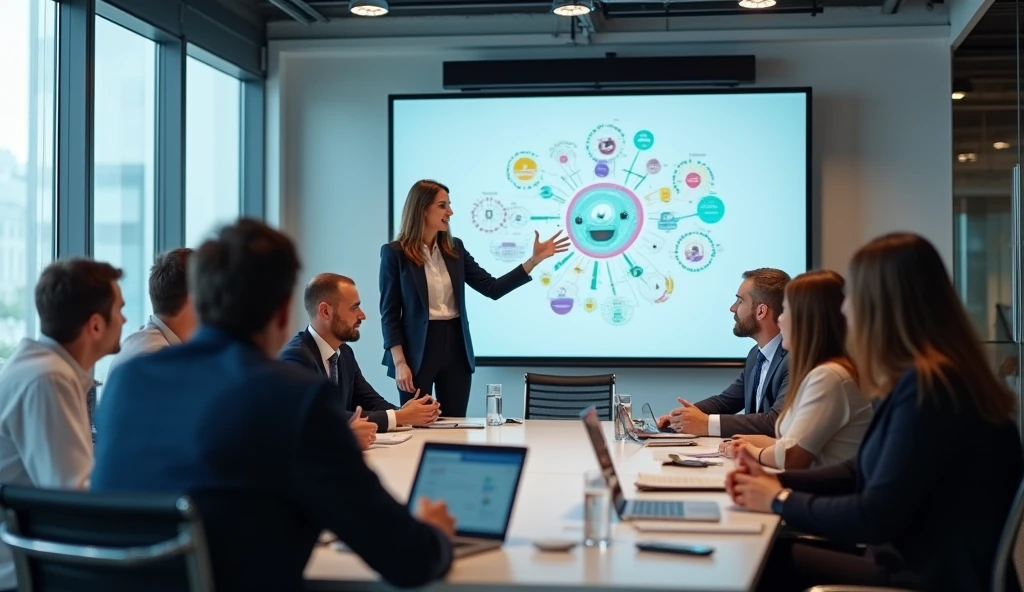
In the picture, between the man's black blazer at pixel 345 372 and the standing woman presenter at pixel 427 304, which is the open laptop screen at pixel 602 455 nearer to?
the man's black blazer at pixel 345 372

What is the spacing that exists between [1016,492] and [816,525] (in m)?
0.40

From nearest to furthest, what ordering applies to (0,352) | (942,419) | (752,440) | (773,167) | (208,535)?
(208,535), (942,419), (752,440), (0,352), (773,167)

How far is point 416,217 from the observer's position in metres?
5.29

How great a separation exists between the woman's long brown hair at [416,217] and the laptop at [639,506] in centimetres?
284

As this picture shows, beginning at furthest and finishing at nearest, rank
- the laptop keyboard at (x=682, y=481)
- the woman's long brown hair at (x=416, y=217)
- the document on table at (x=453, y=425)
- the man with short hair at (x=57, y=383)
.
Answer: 1. the woman's long brown hair at (x=416, y=217)
2. the document on table at (x=453, y=425)
3. the laptop keyboard at (x=682, y=481)
4. the man with short hair at (x=57, y=383)

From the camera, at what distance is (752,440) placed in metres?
3.51

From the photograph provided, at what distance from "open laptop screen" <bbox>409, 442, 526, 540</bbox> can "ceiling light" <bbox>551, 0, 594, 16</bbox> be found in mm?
3804

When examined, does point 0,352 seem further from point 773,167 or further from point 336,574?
point 773,167

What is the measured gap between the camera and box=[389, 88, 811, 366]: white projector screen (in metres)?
6.70

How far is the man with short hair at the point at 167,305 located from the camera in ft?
11.3

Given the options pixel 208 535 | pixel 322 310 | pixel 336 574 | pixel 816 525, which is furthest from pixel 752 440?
pixel 208 535

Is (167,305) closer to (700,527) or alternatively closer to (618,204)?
(700,527)

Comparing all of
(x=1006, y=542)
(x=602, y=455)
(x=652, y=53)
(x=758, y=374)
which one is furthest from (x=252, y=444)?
(x=652, y=53)

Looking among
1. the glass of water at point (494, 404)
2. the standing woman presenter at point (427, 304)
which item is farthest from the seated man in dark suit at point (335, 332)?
the standing woman presenter at point (427, 304)
